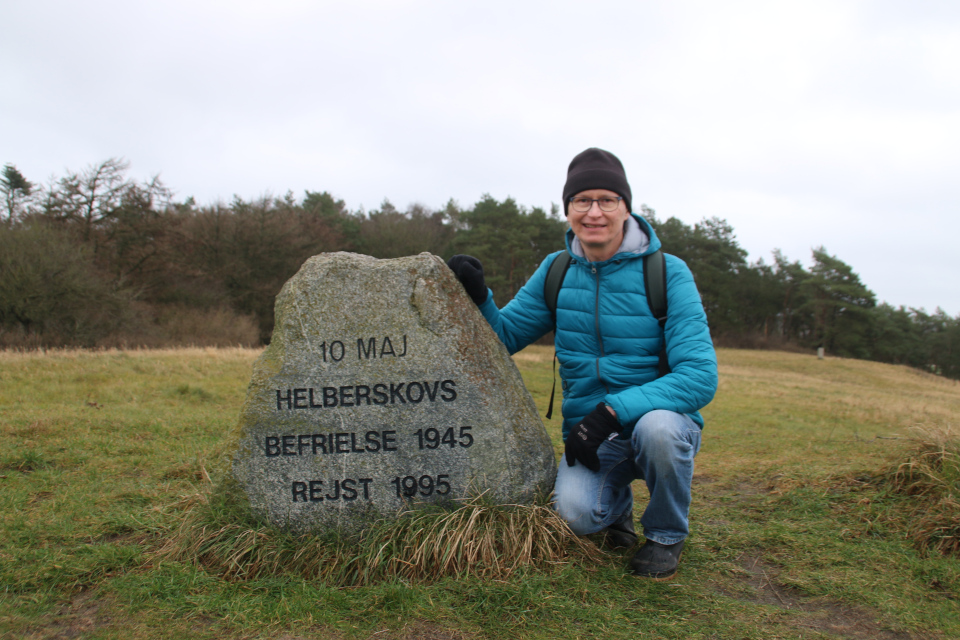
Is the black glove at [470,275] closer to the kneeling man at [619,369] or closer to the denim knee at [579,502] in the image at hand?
the kneeling man at [619,369]

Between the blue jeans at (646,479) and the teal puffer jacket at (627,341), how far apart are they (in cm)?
11

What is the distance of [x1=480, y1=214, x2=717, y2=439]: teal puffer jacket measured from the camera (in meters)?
3.55

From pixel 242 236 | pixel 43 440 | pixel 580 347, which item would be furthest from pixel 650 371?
pixel 242 236

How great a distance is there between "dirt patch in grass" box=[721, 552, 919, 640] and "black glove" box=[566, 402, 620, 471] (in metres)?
1.01

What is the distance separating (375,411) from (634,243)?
6.30ft

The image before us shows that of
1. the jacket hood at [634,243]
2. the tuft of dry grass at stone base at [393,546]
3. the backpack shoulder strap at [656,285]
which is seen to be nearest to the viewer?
the tuft of dry grass at stone base at [393,546]

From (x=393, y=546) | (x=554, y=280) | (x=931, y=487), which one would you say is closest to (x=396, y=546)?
(x=393, y=546)

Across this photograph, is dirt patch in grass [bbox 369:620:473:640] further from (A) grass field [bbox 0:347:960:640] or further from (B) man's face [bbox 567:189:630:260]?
(B) man's face [bbox 567:189:630:260]

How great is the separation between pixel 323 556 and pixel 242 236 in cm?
3208

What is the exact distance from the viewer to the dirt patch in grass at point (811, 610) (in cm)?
294

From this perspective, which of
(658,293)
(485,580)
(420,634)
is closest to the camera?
(420,634)

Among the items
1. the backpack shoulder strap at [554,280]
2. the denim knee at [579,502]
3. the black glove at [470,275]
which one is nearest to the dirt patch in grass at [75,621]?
the denim knee at [579,502]

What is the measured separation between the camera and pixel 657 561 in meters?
3.46

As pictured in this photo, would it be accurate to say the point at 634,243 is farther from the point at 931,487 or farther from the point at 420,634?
the point at 931,487
